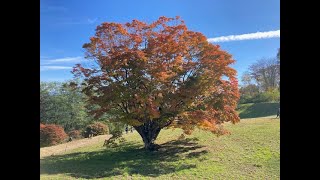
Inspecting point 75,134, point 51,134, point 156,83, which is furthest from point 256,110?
point 51,134

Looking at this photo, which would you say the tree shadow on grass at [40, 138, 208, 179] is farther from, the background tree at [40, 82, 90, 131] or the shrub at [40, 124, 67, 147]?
the background tree at [40, 82, 90, 131]

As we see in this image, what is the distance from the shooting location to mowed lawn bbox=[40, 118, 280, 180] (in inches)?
87.2

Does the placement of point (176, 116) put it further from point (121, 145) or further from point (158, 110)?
point (121, 145)

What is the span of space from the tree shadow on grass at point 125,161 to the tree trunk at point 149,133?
0.18ft

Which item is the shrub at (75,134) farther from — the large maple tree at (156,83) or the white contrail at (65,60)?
the white contrail at (65,60)

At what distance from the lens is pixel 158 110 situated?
2557mm

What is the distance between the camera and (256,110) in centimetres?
227

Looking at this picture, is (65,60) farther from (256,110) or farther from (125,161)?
(256,110)

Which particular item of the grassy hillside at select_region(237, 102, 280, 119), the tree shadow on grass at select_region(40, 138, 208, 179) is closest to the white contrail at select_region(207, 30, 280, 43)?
the grassy hillside at select_region(237, 102, 280, 119)

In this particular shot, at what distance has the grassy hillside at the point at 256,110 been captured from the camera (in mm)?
2047

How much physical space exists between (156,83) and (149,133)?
42cm
